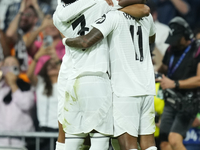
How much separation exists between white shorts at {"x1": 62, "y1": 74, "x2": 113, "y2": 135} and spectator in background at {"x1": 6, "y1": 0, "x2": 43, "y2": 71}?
3.13 meters

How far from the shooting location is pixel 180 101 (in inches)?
197

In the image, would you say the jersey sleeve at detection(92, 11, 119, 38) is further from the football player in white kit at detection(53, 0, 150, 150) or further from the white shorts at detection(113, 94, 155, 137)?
the white shorts at detection(113, 94, 155, 137)

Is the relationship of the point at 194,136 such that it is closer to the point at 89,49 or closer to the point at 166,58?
the point at 166,58

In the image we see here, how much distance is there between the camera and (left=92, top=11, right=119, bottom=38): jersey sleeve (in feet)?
9.73

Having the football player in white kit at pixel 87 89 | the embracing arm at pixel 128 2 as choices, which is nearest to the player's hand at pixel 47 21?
the football player in white kit at pixel 87 89

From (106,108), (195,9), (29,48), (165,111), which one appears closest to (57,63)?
(29,48)

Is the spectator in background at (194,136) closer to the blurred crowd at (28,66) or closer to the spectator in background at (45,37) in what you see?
the blurred crowd at (28,66)

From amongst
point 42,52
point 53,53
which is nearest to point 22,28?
point 42,52

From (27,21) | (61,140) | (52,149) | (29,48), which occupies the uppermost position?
(27,21)

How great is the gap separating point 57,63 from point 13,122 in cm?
129

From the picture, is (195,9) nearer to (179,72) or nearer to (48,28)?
(179,72)

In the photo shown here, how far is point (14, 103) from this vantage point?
240 inches

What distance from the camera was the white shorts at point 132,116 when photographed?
3018mm

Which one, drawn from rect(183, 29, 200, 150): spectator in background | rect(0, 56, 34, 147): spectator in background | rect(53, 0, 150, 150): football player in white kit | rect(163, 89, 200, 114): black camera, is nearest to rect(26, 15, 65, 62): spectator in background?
rect(0, 56, 34, 147): spectator in background
